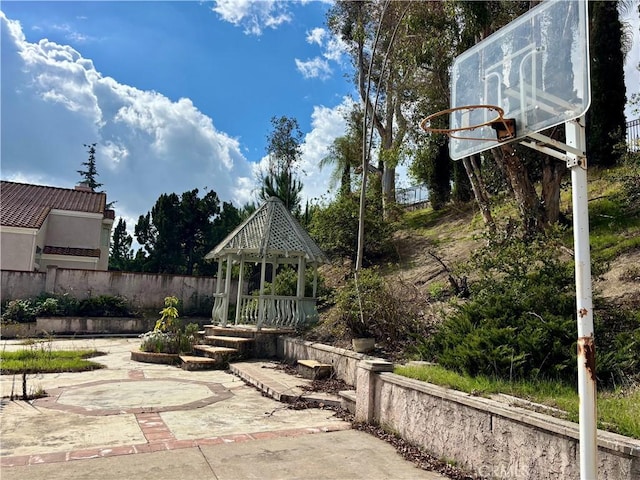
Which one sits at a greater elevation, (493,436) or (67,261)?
(67,261)

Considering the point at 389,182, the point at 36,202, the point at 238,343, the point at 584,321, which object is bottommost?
the point at 238,343

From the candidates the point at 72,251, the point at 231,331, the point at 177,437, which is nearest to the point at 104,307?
the point at 231,331

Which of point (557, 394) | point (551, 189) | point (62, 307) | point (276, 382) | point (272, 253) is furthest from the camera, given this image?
point (62, 307)

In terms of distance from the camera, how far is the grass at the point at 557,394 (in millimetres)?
3287

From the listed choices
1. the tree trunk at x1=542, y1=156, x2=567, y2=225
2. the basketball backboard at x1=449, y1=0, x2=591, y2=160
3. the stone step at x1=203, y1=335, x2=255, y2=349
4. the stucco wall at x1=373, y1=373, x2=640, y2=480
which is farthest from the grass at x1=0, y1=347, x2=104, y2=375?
the tree trunk at x1=542, y1=156, x2=567, y2=225

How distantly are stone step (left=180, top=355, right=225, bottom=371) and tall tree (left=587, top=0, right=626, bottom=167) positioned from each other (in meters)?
14.5

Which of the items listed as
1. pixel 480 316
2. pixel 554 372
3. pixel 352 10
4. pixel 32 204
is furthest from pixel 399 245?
pixel 32 204

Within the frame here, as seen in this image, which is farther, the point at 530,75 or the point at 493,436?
the point at 493,436

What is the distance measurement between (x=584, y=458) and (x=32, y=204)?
28254 mm

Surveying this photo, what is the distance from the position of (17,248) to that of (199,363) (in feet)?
52.3

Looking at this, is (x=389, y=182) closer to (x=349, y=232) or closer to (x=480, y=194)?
(x=349, y=232)

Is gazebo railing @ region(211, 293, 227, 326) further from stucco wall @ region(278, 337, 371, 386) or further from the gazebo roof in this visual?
stucco wall @ region(278, 337, 371, 386)

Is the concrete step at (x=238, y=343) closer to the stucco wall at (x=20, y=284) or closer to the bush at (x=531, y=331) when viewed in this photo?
the bush at (x=531, y=331)

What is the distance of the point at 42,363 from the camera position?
8906 millimetres
